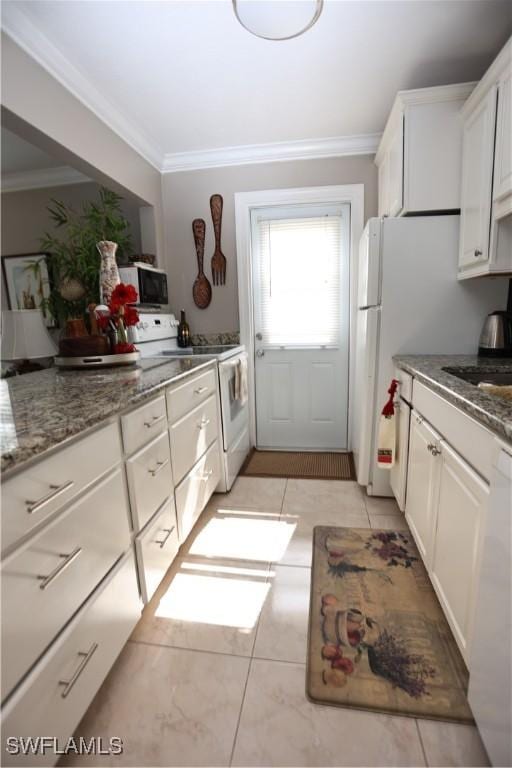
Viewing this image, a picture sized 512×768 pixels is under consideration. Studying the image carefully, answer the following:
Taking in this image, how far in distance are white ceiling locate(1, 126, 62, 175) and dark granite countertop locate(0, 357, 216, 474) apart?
1.74m

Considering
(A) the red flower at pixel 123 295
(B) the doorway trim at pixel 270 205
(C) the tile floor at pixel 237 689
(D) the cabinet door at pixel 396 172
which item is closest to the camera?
(C) the tile floor at pixel 237 689

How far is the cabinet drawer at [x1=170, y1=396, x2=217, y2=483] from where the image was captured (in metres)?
1.70

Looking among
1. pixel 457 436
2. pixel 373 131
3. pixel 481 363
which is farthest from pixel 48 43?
pixel 481 363

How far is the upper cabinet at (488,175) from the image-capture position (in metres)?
1.51

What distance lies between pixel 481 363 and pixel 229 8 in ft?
6.40

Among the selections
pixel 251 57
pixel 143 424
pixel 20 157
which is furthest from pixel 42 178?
pixel 143 424

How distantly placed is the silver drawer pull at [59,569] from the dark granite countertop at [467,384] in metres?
1.15

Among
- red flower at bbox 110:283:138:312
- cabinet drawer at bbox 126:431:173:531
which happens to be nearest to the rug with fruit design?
cabinet drawer at bbox 126:431:173:531

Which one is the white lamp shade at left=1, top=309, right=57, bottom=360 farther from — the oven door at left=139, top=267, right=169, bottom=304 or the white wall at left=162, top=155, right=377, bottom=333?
the white wall at left=162, top=155, right=377, bottom=333

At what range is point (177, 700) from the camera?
1.17 metres

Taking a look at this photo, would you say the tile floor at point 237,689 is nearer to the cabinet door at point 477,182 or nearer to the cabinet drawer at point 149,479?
the cabinet drawer at point 149,479

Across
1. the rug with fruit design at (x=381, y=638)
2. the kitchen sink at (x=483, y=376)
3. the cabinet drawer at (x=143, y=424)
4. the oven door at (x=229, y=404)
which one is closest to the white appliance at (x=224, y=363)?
the oven door at (x=229, y=404)

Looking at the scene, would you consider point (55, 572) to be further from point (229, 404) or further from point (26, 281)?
point (26, 281)

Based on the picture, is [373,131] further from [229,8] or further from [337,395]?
[337,395]
